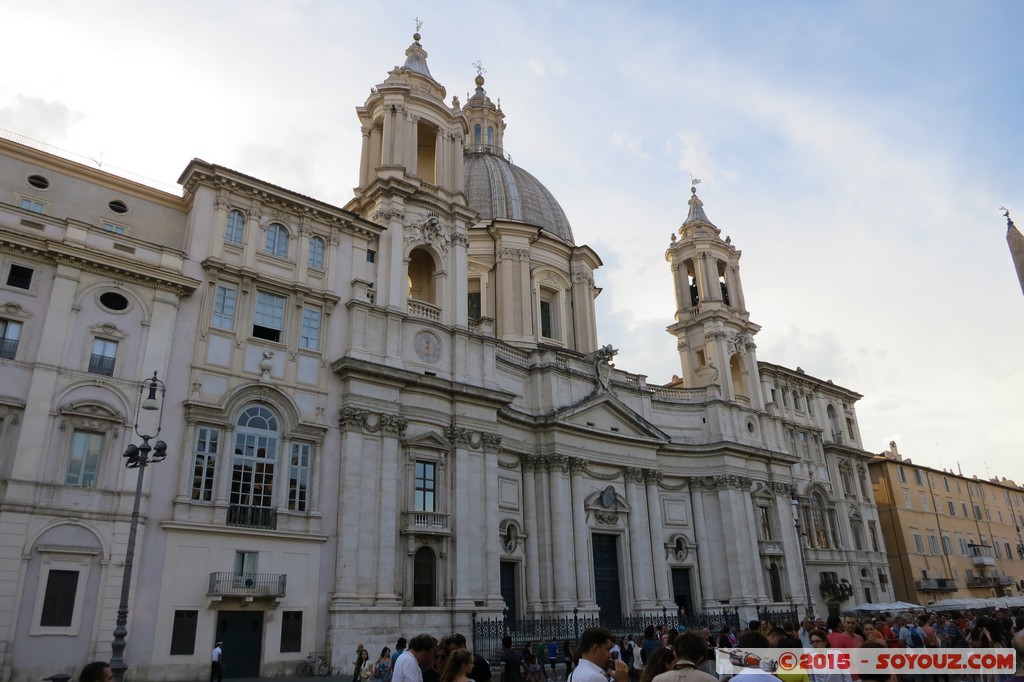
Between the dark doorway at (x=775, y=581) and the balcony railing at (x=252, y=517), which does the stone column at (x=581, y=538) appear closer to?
the dark doorway at (x=775, y=581)

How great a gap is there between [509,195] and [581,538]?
22.6 metres

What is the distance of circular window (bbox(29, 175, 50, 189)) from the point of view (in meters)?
25.1

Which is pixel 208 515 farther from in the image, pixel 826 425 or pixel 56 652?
pixel 826 425

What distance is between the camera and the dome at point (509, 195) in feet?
154

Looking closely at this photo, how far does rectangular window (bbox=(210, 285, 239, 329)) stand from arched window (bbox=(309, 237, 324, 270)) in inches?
143

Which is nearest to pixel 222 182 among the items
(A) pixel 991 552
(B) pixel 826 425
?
(B) pixel 826 425

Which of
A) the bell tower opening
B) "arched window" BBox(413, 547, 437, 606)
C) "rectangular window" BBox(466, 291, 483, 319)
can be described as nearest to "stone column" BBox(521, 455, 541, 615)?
"arched window" BBox(413, 547, 437, 606)

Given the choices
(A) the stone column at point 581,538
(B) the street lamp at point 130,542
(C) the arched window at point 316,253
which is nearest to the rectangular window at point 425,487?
(C) the arched window at point 316,253

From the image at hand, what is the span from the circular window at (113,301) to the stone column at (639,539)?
25.8 m

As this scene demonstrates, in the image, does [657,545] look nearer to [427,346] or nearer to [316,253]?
[427,346]

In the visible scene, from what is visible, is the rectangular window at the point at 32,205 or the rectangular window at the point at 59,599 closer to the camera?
the rectangular window at the point at 59,599

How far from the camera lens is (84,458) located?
21.7 m

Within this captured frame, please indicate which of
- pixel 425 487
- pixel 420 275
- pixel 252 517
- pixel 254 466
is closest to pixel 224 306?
pixel 254 466

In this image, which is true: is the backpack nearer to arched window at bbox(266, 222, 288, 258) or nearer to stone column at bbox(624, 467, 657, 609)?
stone column at bbox(624, 467, 657, 609)
